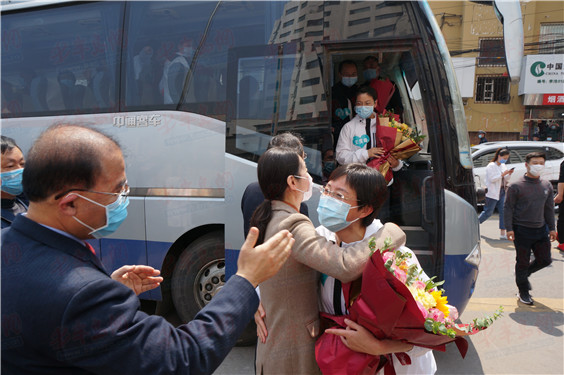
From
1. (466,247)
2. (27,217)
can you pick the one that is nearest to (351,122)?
(466,247)

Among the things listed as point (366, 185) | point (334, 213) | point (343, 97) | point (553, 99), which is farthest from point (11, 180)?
point (553, 99)

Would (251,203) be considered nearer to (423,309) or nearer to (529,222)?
(423,309)

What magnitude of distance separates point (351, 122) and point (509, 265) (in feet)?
12.9

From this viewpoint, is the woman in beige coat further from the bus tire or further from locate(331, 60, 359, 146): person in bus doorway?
locate(331, 60, 359, 146): person in bus doorway

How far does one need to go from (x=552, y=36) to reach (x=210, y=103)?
20.3 metres

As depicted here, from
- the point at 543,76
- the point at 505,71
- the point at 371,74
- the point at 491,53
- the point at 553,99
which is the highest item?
the point at 491,53

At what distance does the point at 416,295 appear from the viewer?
1.37 m

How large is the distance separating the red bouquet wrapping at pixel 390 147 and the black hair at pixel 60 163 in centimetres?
271

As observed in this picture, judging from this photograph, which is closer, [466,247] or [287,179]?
[287,179]

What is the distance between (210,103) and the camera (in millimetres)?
3373

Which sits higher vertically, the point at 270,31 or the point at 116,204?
the point at 270,31

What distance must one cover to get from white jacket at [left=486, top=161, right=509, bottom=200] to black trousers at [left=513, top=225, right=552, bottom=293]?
323 centimetres

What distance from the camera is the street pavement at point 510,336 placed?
3.16 meters

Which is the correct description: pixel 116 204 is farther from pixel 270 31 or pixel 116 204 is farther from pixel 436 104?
pixel 436 104
